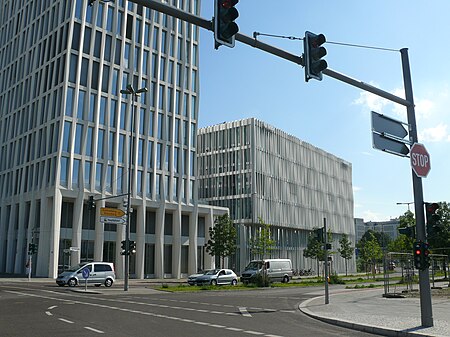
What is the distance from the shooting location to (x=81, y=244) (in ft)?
170

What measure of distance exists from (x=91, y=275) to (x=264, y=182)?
43.3m

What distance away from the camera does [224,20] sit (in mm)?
8461

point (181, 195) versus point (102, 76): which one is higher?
point (102, 76)

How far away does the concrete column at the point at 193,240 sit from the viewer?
61.7 metres

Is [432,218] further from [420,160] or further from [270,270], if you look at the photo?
[270,270]

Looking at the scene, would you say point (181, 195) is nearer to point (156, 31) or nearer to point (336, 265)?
point (156, 31)

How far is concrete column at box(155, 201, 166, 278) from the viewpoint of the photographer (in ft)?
190

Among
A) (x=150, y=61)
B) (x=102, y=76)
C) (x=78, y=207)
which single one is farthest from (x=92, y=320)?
(x=150, y=61)

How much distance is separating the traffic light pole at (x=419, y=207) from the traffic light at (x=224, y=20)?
832 centimetres

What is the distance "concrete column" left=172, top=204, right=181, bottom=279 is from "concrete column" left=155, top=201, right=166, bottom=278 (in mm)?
2195

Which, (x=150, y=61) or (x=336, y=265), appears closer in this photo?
(x=150, y=61)

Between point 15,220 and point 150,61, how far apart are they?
2540 cm

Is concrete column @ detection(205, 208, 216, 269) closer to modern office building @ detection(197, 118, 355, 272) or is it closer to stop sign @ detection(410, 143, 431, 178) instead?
modern office building @ detection(197, 118, 355, 272)

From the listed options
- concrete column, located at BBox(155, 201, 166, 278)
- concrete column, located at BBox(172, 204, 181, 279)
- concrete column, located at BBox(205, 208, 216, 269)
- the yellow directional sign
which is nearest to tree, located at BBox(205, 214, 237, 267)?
concrete column, located at BBox(172, 204, 181, 279)
